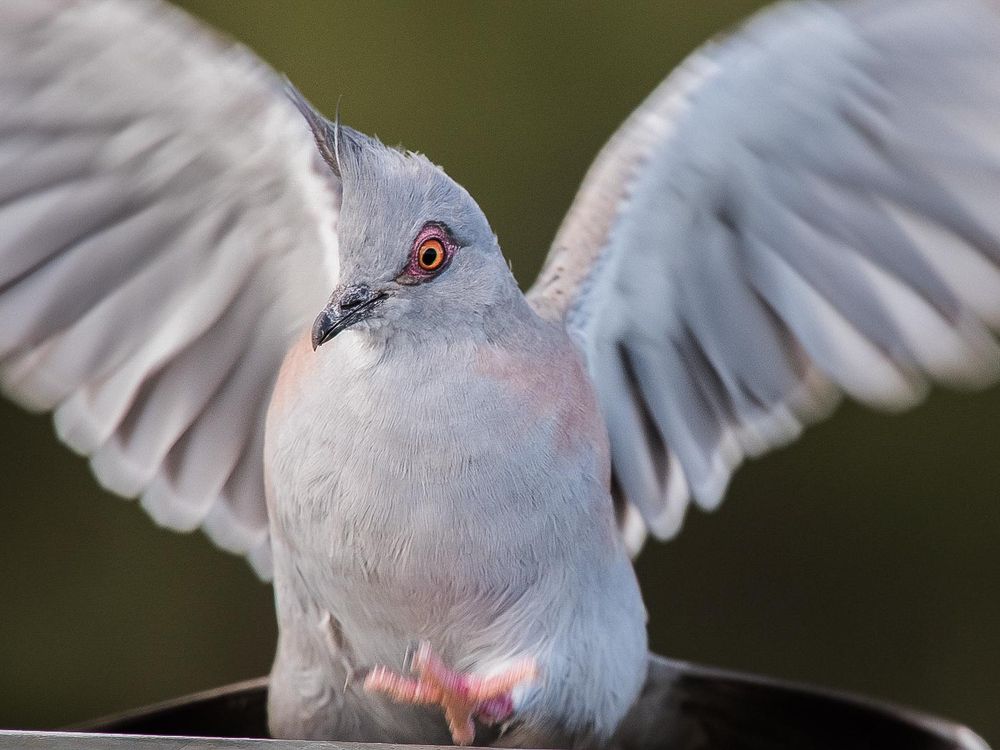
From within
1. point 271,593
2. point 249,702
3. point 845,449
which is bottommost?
point 271,593

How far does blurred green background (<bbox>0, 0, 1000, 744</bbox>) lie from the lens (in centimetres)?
338

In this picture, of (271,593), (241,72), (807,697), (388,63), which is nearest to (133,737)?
(807,697)

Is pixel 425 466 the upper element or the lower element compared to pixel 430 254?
lower

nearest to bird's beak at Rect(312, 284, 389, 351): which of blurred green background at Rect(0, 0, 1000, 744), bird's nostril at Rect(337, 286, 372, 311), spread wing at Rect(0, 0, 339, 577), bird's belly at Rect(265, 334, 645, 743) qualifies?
bird's nostril at Rect(337, 286, 372, 311)

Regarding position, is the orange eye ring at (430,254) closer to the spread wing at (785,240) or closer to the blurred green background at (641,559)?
the spread wing at (785,240)

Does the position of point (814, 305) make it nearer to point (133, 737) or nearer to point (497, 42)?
point (133, 737)

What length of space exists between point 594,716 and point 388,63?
6.75ft

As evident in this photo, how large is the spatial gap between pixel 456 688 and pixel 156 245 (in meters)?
0.85

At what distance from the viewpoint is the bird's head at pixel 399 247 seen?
5.49 feet

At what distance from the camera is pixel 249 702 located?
76.0 inches

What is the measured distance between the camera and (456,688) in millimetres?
1668

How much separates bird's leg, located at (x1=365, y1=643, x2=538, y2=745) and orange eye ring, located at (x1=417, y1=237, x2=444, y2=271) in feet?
1.55

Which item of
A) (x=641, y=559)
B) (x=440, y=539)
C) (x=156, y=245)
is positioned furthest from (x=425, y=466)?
(x=641, y=559)

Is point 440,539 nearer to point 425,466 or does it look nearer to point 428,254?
point 425,466
